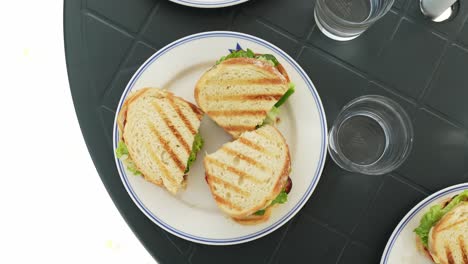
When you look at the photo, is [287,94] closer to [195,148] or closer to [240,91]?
[240,91]

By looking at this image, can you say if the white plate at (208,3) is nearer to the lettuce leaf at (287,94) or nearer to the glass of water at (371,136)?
the lettuce leaf at (287,94)

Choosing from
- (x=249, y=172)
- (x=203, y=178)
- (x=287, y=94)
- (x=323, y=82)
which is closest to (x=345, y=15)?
(x=323, y=82)

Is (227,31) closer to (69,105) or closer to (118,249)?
(69,105)

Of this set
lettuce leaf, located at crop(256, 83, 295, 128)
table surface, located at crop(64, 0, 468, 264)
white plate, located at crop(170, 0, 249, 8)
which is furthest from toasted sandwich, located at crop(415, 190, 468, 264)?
white plate, located at crop(170, 0, 249, 8)

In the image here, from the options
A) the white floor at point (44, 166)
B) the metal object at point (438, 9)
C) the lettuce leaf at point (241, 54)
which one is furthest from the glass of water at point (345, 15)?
the white floor at point (44, 166)

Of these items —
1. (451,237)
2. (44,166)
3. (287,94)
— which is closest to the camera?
(451,237)

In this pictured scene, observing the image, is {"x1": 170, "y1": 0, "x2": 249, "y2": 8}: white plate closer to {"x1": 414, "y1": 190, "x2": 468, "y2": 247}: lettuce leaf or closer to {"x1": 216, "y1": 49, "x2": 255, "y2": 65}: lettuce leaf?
{"x1": 216, "y1": 49, "x2": 255, "y2": 65}: lettuce leaf
